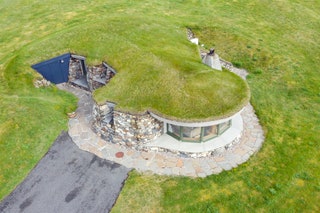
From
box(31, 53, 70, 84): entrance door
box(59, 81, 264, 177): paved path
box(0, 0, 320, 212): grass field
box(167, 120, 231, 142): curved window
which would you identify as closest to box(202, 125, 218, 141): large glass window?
box(167, 120, 231, 142): curved window

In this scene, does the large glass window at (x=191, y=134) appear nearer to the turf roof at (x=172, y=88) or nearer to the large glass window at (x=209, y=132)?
the large glass window at (x=209, y=132)

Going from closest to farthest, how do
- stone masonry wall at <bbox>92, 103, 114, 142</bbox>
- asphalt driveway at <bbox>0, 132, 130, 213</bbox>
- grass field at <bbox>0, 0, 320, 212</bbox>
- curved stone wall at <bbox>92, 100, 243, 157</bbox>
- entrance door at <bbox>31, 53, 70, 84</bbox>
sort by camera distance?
asphalt driveway at <bbox>0, 132, 130, 213</bbox> → grass field at <bbox>0, 0, 320, 212</bbox> → curved stone wall at <bbox>92, 100, 243, 157</bbox> → stone masonry wall at <bbox>92, 103, 114, 142</bbox> → entrance door at <bbox>31, 53, 70, 84</bbox>

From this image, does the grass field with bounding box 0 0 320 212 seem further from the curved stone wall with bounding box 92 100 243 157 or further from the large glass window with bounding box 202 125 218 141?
the large glass window with bounding box 202 125 218 141

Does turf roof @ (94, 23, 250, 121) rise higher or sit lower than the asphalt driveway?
higher

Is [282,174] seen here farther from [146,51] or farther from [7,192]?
[7,192]

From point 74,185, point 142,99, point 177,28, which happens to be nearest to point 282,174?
point 142,99

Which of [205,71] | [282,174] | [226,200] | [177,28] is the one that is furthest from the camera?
[177,28]

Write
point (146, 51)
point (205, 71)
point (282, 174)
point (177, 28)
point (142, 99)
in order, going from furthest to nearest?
point (177, 28) < point (146, 51) < point (205, 71) < point (142, 99) < point (282, 174)

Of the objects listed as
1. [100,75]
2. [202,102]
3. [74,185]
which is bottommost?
[74,185]

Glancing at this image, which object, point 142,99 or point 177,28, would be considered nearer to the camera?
point 142,99
